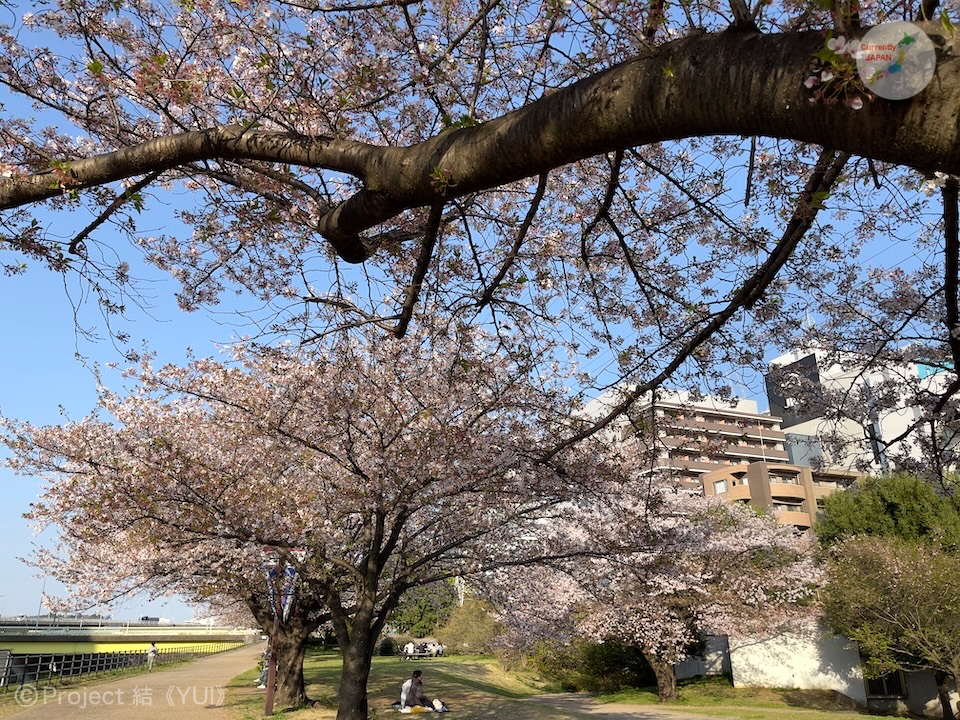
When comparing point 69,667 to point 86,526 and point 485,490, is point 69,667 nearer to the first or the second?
point 86,526

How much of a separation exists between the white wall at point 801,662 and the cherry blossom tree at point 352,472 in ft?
51.3

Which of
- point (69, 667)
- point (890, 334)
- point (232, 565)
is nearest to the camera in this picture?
point (890, 334)

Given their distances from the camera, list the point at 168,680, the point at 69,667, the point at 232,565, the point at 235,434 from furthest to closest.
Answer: the point at 168,680, the point at 69,667, the point at 232,565, the point at 235,434

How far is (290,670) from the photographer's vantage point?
578 inches

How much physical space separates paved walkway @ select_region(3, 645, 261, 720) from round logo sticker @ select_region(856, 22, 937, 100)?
571 inches

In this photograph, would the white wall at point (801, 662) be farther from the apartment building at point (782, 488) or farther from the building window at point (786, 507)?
the building window at point (786, 507)

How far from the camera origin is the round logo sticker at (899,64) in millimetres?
1483

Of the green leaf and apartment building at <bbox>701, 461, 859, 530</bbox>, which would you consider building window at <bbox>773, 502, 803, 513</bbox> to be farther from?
the green leaf

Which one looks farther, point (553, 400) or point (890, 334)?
point (553, 400)

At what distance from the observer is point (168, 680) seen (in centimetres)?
1973

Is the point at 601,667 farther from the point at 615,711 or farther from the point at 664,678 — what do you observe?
the point at 615,711

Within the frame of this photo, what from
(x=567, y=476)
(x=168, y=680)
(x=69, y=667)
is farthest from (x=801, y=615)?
(x=69, y=667)

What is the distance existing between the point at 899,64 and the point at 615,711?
65.2 ft

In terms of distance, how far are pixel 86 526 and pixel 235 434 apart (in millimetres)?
3088
